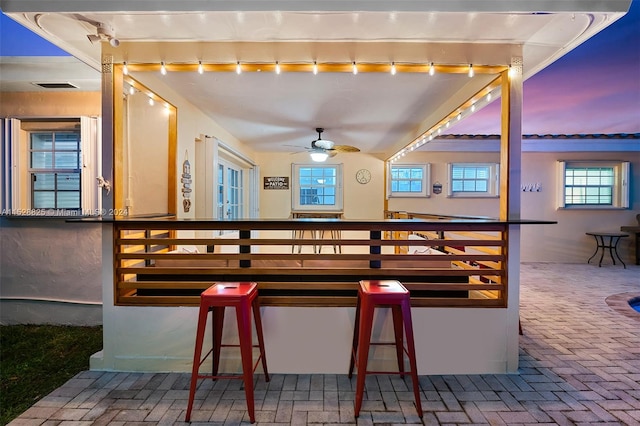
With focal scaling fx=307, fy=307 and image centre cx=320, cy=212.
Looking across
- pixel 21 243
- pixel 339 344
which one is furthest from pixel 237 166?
pixel 339 344

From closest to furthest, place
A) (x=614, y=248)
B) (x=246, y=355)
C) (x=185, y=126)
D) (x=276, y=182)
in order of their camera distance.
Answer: (x=246, y=355) < (x=185, y=126) < (x=614, y=248) < (x=276, y=182)

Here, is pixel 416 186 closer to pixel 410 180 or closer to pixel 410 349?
pixel 410 180

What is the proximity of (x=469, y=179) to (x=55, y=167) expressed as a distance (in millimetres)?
7185

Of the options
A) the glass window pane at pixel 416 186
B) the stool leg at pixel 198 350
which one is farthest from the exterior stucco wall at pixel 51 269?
the glass window pane at pixel 416 186

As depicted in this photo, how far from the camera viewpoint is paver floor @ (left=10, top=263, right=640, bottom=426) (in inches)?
71.2

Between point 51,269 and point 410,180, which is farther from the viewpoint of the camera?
point 410,180

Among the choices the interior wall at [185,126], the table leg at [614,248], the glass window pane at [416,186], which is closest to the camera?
the interior wall at [185,126]

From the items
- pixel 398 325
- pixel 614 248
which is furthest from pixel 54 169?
pixel 614 248

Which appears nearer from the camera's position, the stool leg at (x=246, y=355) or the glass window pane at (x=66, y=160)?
the stool leg at (x=246, y=355)

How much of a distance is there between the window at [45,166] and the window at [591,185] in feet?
28.0

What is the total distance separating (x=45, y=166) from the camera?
11.3ft

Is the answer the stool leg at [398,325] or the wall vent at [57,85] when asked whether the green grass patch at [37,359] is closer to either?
the stool leg at [398,325]

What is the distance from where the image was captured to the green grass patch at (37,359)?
2064 mm

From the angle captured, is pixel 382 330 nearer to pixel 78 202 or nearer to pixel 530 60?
pixel 530 60
